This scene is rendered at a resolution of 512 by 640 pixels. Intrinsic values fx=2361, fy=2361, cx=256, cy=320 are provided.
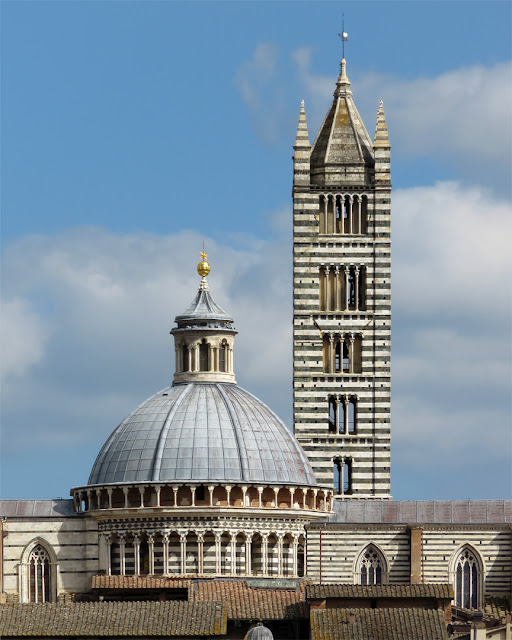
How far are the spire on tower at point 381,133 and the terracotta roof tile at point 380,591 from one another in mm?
26156

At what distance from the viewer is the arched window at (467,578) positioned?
8400cm

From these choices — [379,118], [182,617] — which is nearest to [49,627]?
[182,617]

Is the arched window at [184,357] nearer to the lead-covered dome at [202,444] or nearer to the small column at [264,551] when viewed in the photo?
the lead-covered dome at [202,444]

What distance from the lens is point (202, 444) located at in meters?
81.9

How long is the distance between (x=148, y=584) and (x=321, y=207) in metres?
24.0

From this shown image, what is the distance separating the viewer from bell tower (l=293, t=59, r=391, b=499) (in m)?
95.8

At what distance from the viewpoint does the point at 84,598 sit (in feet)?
266

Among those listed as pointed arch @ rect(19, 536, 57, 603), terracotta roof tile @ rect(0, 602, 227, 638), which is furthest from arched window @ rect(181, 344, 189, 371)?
terracotta roof tile @ rect(0, 602, 227, 638)

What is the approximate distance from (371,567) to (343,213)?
18.7m

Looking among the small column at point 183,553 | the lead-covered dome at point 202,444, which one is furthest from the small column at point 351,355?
the small column at point 183,553

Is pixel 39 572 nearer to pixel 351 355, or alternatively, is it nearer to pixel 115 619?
pixel 115 619

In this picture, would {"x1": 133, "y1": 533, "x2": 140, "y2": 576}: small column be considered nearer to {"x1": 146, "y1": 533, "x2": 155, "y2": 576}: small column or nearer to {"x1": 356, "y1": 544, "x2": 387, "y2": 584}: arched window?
{"x1": 146, "y1": 533, "x2": 155, "y2": 576}: small column

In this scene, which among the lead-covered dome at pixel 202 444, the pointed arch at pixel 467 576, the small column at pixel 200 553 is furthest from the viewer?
the pointed arch at pixel 467 576

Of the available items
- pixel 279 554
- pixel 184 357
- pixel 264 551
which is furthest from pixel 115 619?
pixel 184 357
